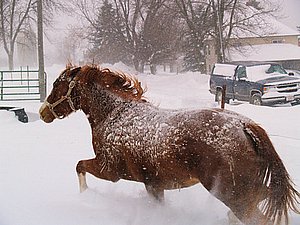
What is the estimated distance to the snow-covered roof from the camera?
19641 mm

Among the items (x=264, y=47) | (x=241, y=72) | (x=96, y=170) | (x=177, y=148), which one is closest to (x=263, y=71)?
(x=241, y=72)

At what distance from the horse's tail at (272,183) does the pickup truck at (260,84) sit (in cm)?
863

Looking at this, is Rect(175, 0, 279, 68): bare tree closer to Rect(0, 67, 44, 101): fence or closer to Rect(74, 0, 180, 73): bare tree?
Rect(74, 0, 180, 73): bare tree

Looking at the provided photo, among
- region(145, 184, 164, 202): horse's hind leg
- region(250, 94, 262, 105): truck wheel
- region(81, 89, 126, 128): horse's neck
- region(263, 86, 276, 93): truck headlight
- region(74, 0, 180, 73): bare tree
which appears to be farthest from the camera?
region(74, 0, 180, 73): bare tree

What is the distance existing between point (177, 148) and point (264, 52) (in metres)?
20.5

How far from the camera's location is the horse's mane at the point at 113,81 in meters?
4.15

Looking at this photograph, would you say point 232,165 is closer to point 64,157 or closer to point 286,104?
point 64,157

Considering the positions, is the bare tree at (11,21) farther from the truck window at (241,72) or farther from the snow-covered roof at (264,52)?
the truck window at (241,72)

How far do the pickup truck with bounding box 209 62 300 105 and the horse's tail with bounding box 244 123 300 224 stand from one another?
8629 millimetres

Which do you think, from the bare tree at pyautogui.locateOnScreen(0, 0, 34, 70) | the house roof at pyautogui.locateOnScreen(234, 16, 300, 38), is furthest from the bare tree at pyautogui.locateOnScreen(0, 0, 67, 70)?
the house roof at pyautogui.locateOnScreen(234, 16, 300, 38)

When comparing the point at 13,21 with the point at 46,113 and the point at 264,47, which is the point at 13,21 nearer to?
the point at 264,47

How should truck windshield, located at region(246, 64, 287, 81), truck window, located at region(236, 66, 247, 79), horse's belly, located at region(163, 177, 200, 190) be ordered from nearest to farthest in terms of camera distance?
1. horse's belly, located at region(163, 177, 200, 190)
2. truck windshield, located at region(246, 64, 287, 81)
3. truck window, located at region(236, 66, 247, 79)

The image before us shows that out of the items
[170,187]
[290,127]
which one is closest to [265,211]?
[170,187]

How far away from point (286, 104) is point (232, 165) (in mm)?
8880
